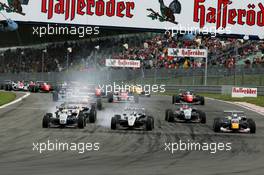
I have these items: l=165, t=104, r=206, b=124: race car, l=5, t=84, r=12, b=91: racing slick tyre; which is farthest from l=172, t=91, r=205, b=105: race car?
l=5, t=84, r=12, b=91: racing slick tyre

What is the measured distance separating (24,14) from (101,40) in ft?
57.8

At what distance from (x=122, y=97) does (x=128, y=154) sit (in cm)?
1822

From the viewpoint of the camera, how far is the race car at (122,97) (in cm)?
2927

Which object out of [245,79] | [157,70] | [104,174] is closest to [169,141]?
[104,174]

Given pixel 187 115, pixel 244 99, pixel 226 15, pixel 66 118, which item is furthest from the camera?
pixel 226 15

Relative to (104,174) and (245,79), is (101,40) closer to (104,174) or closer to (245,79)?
(245,79)

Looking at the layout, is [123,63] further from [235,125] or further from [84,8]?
[235,125]

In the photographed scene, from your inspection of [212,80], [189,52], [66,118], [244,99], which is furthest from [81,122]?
[189,52]

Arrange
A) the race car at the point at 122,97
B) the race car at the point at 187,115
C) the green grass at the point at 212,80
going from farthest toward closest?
the green grass at the point at 212,80, the race car at the point at 122,97, the race car at the point at 187,115

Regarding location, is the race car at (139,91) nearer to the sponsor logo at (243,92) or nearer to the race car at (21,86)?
the sponsor logo at (243,92)

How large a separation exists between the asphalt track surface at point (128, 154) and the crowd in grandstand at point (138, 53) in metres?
21.6

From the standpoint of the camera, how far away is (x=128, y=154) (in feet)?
37.6

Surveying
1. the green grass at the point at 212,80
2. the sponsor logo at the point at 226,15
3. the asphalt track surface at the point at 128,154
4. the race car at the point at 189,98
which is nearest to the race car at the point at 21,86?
the green grass at the point at 212,80

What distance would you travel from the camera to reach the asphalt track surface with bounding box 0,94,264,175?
9.35 m
